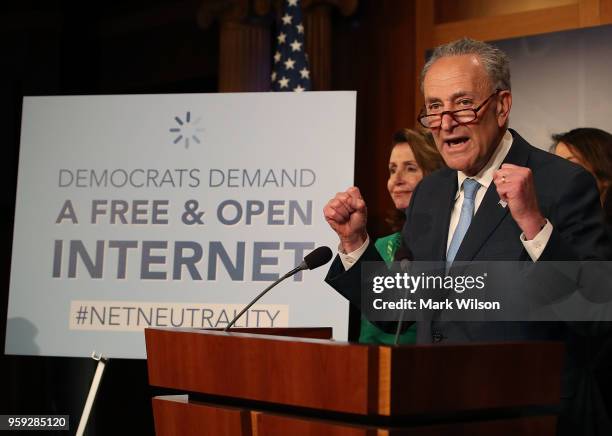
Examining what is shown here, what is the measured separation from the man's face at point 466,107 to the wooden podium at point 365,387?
0.82m

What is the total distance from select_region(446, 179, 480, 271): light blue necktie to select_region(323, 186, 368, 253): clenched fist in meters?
0.27

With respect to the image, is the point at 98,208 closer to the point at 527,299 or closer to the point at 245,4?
the point at 245,4

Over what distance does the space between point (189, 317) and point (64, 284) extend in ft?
2.09

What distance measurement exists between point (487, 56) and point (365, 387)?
4.30 feet

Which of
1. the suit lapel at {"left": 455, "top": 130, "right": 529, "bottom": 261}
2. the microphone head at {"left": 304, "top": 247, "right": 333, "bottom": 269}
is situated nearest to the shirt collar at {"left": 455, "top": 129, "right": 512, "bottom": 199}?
the suit lapel at {"left": 455, "top": 130, "right": 529, "bottom": 261}

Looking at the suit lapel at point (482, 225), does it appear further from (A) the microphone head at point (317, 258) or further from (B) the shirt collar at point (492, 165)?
(A) the microphone head at point (317, 258)

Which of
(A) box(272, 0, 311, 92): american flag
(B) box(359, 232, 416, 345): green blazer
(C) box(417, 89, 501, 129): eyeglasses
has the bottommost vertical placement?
(B) box(359, 232, 416, 345): green blazer

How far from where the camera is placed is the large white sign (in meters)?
3.94

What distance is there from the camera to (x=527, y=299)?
208cm

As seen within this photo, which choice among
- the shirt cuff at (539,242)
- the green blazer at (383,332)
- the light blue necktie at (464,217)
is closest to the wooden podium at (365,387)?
the shirt cuff at (539,242)

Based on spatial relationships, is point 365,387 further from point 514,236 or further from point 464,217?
point 464,217

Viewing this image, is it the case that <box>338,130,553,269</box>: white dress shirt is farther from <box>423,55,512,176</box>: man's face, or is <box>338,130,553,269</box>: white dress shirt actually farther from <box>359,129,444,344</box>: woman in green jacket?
<box>359,129,444,344</box>: woman in green jacket

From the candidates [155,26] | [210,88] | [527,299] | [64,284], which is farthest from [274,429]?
[155,26]

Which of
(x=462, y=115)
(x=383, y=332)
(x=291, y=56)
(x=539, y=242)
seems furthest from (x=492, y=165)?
(x=291, y=56)
